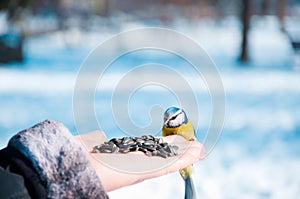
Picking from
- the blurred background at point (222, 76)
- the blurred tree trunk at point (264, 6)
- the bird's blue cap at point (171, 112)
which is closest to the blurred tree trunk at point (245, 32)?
the blurred background at point (222, 76)

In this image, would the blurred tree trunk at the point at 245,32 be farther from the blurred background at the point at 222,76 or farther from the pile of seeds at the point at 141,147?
the pile of seeds at the point at 141,147

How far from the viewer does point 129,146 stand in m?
2.04

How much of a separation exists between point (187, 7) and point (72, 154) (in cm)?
2461

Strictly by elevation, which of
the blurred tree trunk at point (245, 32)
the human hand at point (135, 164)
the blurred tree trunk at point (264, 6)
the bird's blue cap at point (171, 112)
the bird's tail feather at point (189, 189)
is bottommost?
the blurred tree trunk at point (264, 6)

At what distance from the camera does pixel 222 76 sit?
35.1 feet

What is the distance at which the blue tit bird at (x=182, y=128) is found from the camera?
2.15m

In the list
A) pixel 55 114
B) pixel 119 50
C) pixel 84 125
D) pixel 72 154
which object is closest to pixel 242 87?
pixel 55 114

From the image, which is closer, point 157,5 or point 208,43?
point 208,43

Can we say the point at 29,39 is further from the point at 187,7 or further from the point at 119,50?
the point at 187,7

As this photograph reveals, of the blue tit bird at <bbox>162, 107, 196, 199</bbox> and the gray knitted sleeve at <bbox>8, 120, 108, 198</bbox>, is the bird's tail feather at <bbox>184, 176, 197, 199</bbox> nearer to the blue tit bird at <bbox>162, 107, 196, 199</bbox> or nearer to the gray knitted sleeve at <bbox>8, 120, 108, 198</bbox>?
the blue tit bird at <bbox>162, 107, 196, 199</bbox>

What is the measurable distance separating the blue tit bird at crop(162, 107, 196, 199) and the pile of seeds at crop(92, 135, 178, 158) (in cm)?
9

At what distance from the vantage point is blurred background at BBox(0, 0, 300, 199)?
445 cm

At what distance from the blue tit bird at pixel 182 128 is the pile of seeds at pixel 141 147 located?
0.29 ft

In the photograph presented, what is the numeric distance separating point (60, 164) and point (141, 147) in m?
0.44
